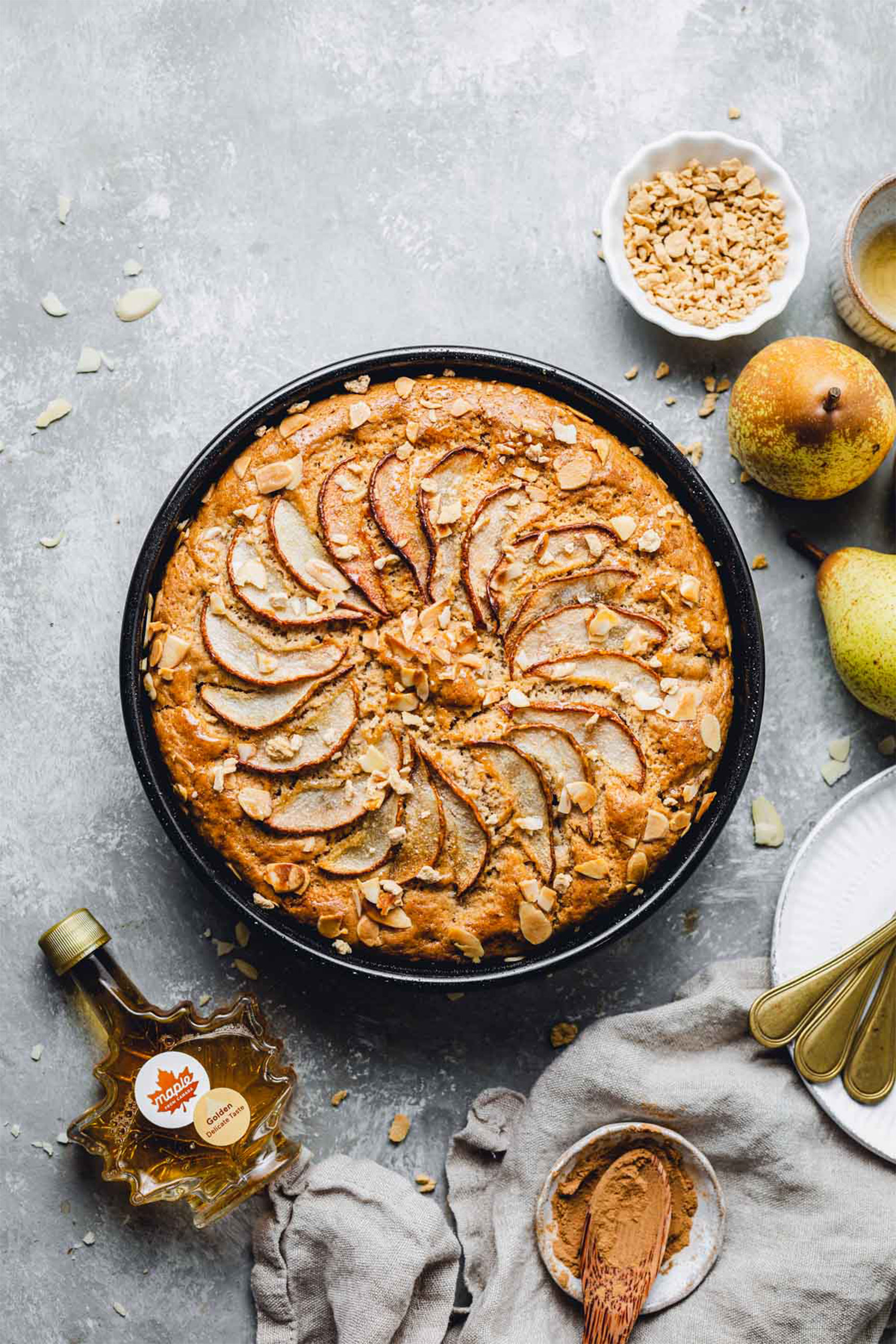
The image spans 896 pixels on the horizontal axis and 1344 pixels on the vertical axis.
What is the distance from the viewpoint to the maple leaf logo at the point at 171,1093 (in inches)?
113

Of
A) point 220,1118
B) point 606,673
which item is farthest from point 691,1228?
point 606,673

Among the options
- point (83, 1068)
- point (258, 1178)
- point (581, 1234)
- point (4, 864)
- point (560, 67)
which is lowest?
point (581, 1234)

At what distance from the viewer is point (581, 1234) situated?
300 cm

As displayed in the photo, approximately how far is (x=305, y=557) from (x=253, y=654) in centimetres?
27

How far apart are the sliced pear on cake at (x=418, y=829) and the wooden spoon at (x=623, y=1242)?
0.98m

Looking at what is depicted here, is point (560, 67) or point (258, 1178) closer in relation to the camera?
point (258, 1178)

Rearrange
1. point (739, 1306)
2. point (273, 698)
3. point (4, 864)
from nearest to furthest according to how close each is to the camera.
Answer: point (273, 698) < point (739, 1306) < point (4, 864)

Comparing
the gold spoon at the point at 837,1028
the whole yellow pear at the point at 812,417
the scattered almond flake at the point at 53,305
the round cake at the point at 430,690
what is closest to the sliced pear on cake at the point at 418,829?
the round cake at the point at 430,690

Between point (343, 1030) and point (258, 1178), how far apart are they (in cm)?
42

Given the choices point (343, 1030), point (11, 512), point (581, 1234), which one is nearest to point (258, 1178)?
point (343, 1030)

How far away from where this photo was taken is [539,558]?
2797 mm

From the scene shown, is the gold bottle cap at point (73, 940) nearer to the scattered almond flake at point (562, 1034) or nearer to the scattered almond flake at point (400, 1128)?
the scattered almond flake at point (400, 1128)

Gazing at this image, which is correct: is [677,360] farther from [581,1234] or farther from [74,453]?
[581,1234]

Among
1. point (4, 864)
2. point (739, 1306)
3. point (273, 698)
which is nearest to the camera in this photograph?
point (273, 698)
